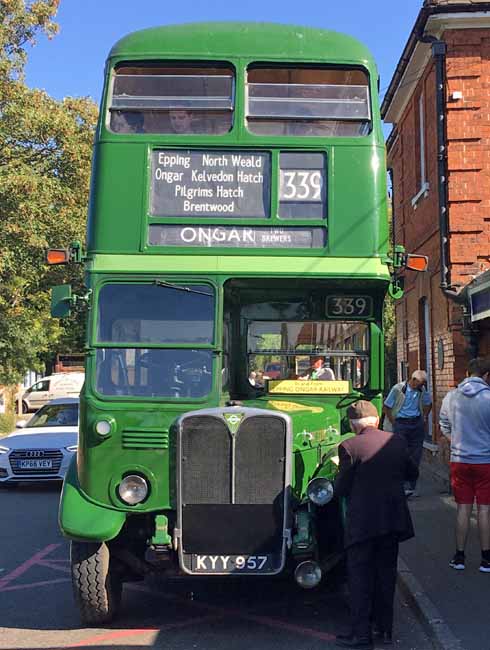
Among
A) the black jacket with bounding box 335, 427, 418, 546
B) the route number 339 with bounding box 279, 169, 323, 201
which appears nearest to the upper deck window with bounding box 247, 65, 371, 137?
the route number 339 with bounding box 279, 169, 323, 201

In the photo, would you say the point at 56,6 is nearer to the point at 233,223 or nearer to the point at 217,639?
the point at 233,223

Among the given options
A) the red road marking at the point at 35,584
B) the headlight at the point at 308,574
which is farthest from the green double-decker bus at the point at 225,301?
the red road marking at the point at 35,584

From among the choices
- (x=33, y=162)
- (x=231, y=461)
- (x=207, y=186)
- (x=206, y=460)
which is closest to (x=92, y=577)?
(x=206, y=460)

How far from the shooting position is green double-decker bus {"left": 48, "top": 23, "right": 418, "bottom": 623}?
5633mm

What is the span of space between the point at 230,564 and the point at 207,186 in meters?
2.93

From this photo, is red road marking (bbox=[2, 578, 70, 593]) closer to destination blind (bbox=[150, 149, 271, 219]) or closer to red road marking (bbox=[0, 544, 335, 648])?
red road marking (bbox=[0, 544, 335, 648])

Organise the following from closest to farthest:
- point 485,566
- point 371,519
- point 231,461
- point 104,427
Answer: point 371,519 < point 231,461 < point 104,427 < point 485,566

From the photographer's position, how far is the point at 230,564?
555 cm

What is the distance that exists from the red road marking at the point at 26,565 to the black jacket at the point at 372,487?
3.57 metres

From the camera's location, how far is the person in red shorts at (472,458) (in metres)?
7.21

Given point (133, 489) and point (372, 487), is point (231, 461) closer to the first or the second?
point (133, 489)

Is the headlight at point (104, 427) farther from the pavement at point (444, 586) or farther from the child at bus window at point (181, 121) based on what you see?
the pavement at point (444, 586)

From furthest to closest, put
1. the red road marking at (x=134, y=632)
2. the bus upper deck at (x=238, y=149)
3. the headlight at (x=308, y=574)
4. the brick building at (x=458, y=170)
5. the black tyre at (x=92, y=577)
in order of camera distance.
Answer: the brick building at (x=458, y=170)
the bus upper deck at (x=238, y=149)
the black tyre at (x=92, y=577)
the red road marking at (x=134, y=632)
the headlight at (x=308, y=574)

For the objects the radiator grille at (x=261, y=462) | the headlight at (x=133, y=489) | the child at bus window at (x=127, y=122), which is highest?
the child at bus window at (x=127, y=122)
